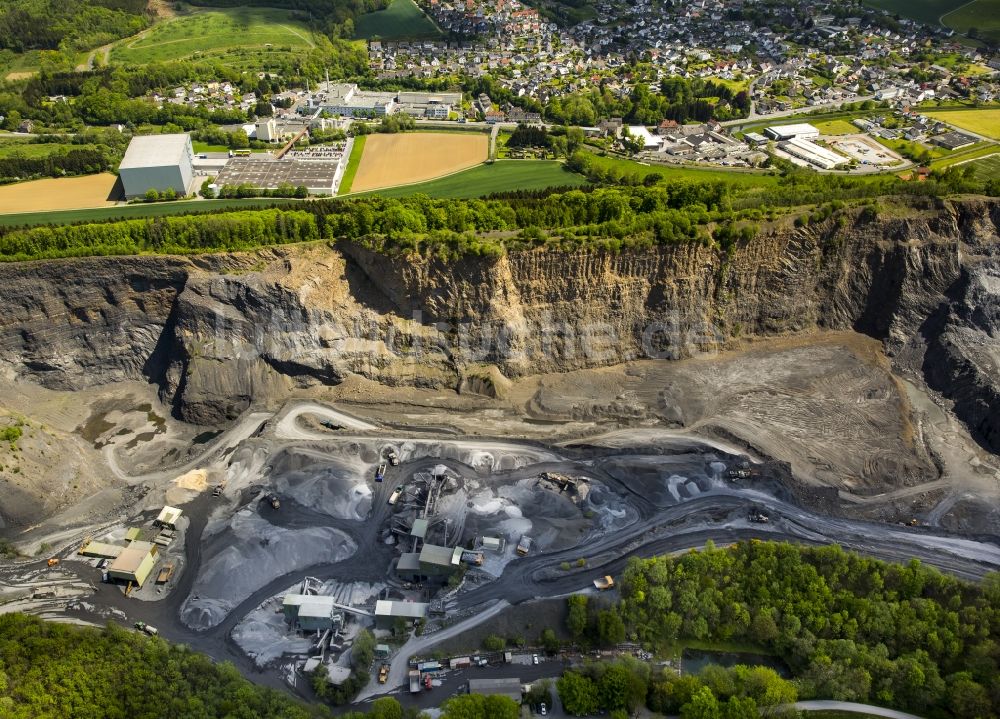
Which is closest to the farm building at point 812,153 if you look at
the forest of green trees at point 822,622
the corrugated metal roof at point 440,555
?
the forest of green trees at point 822,622

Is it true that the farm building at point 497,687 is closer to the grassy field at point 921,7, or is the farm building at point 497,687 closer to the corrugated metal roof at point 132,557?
the corrugated metal roof at point 132,557

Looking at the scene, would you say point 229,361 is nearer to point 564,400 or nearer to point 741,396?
point 564,400

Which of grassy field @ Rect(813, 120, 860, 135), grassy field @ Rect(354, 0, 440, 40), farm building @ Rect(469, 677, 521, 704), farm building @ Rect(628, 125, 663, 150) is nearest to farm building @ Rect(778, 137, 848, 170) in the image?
grassy field @ Rect(813, 120, 860, 135)

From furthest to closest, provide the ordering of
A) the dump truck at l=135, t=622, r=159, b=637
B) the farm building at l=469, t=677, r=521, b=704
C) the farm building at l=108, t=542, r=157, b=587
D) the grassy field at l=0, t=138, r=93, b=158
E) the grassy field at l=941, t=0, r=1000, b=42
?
1. the grassy field at l=941, t=0, r=1000, b=42
2. the grassy field at l=0, t=138, r=93, b=158
3. the farm building at l=108, t=542, r=157, b=587
4. the dump truck at l=135, t=622, r=159, b=637
5. the farm building at l=469, t=677, r=521, b=704

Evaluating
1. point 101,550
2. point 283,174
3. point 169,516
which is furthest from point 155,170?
point 101,550

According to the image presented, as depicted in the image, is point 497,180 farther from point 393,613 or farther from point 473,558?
point 393,613

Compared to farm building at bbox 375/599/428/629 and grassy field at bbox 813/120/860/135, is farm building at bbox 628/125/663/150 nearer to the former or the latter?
grassy field at bbox 813/120/860/135
